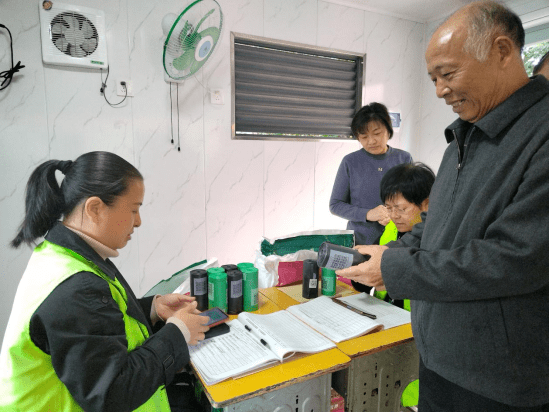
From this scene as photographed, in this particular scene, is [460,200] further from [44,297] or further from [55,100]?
[55,100]

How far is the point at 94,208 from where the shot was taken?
964mm

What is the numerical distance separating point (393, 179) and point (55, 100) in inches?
90.3

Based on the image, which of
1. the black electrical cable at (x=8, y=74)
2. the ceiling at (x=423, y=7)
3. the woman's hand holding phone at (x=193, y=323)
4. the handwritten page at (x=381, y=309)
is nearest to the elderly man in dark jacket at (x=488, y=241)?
the handwritten page at (x=381, y=309)

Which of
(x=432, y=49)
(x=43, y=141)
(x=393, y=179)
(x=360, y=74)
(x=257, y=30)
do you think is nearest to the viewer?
(x=432, y=49)

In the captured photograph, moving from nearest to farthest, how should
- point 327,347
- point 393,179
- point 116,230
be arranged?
1. point 116,230
2. point 327,347
3. point 393,179

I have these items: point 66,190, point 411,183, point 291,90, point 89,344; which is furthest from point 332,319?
point 291,90

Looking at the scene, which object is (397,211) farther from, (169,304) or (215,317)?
(169,304)

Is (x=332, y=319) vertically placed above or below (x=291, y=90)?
below

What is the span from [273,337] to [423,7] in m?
3.64

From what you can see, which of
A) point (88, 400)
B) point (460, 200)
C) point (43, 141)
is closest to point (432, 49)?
point (460, 200)

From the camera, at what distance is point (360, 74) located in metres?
3.54

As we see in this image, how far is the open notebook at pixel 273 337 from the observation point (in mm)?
1100

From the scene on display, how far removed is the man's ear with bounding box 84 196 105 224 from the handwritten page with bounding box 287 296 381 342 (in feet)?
2.90

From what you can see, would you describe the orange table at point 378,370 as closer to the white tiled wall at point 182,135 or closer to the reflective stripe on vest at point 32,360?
the reflective stripe on vest at point 32,360
